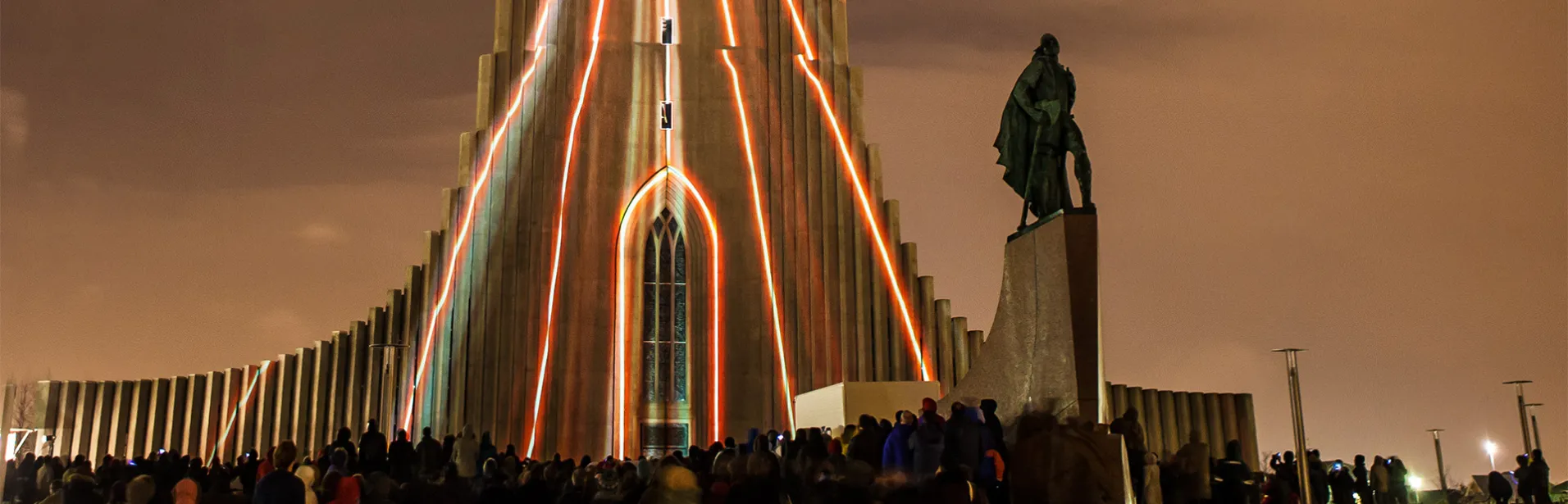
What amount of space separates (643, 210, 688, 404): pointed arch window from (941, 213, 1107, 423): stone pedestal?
35.5 feet

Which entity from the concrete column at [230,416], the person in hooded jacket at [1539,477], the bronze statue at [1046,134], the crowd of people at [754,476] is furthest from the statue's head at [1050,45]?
the concrete column at [230,416]

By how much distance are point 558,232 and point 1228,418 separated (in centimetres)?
1290

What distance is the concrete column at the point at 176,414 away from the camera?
80.9 ft

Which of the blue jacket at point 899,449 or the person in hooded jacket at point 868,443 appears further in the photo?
the person in hooded jacket at point 868,443

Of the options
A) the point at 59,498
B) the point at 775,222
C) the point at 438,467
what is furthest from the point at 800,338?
the point at 59,498

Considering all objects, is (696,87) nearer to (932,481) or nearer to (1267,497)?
(1267,497)

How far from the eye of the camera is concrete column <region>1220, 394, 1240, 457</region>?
84.7 ft

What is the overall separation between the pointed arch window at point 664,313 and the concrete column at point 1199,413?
9.44 meters

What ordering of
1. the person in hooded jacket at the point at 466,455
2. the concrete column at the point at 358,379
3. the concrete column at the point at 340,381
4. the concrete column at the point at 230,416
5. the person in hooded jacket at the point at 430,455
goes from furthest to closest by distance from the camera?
the concrete column at the point at 230,416 → the concrete column at the point at 340,381 → the concrete column at the point at 358,379 → the person in hooded jacket at the point at 466,455 → the person in hooded jacket at the point at 430,455

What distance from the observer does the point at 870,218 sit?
24.8 meters

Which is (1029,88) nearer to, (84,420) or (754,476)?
(754,476)

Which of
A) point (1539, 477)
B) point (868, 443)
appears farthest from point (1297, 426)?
point (868, 443)

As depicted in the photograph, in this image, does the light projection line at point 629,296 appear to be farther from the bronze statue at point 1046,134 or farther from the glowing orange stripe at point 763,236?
the bronze statue at point 1046,134

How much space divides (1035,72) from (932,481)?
822cm
